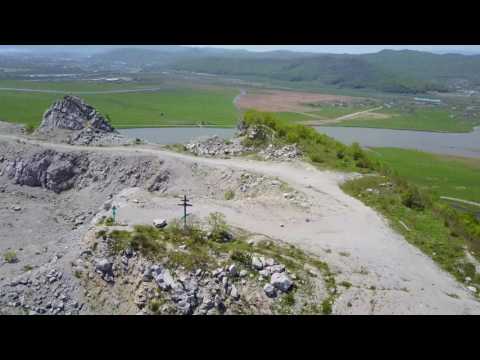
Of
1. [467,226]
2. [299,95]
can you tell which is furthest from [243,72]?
[467,226]

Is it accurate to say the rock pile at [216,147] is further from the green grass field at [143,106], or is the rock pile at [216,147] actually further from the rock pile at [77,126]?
the green grass field at [143,106]

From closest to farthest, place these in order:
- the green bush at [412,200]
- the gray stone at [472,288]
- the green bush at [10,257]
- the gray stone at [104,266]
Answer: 1. the gray stone at [104,266]
2. the gray stone at [472,288]
3. the green bush at [10,257]
4. the green bush at [412,200]

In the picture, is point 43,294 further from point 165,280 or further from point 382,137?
point 382,137

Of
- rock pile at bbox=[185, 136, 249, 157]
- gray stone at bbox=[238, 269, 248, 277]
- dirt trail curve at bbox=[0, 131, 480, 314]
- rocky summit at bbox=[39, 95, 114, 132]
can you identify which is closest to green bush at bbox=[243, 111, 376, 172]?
rock pile at bbox=[185, 136, 249, 157]

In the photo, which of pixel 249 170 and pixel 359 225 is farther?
pixel 249 170

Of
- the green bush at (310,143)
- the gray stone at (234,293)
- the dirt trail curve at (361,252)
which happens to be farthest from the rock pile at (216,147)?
the gray stone at (234,293)
